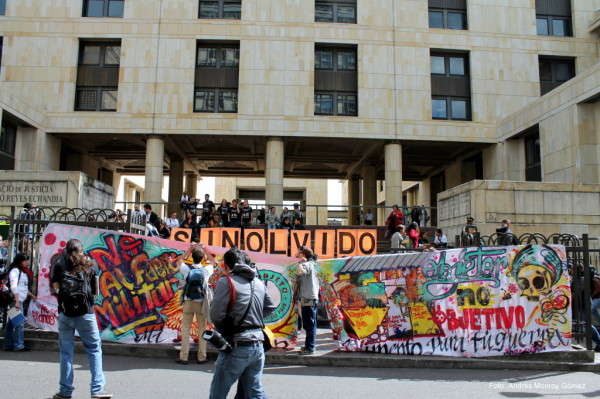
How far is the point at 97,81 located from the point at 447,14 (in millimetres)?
21239

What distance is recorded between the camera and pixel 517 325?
29.2ft

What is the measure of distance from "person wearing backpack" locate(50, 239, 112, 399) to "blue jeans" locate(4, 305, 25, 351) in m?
3.69

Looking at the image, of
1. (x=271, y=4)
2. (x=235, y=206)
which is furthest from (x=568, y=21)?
(x=235, y=206)

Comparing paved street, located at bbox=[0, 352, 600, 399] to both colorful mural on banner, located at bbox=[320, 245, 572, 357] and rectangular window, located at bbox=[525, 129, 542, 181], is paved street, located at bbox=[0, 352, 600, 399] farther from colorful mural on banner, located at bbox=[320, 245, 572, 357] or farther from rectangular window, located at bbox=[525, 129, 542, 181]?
rectangular window, located at bbox=[525, 129, 542, 181]

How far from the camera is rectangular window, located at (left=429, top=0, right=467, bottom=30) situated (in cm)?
3028

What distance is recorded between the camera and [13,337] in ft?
29.9

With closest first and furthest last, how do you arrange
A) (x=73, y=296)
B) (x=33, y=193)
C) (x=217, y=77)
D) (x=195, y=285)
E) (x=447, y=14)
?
(x=73, y=296)
(x=195, y=285)
(x=33, y=193)
(x=217, y=77)
(x=447, y=14)

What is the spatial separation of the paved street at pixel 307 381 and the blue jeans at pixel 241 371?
84.8 inches

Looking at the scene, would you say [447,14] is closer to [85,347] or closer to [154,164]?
[154,164]

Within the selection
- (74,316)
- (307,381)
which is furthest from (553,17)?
(74,316)

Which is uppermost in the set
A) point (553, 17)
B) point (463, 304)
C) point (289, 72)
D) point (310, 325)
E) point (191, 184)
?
point (553, 17)

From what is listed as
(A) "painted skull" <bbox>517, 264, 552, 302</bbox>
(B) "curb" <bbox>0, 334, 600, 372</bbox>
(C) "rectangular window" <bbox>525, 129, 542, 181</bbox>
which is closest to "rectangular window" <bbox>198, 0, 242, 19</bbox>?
(C) "rectangular window" <bbox>525, 129, 542, 181</bbox>

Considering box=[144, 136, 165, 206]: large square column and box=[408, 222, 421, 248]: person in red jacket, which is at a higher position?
box=[144, 136, 165, 206]: large square column

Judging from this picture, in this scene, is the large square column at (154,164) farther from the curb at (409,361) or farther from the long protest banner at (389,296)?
the curb at (409,361)
